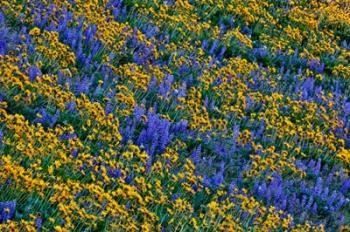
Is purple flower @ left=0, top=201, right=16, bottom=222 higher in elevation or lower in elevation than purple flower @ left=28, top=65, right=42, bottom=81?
lower

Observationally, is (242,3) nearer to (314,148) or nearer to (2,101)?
(314,148)

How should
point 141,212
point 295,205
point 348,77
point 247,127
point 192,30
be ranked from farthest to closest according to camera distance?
point 348,77, point 192,30, point 247,127, point 295,205, point 141,212

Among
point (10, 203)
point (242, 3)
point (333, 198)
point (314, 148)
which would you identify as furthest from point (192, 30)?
point (10, 203)

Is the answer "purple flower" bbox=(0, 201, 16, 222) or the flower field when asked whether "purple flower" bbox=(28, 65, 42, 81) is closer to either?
the flower field

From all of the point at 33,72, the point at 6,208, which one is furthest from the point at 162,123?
the point at 6,208

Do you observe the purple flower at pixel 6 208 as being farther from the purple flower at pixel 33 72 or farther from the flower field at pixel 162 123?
the purple flower at pixel 33 72

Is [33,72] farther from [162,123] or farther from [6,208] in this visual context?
[6,208]

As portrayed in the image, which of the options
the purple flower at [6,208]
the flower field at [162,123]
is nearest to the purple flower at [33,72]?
the flower field at [162,123]

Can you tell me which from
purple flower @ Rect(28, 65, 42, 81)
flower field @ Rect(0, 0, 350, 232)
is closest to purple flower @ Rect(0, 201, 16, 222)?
flower field @ Rect(0, 0, 350, 232)
